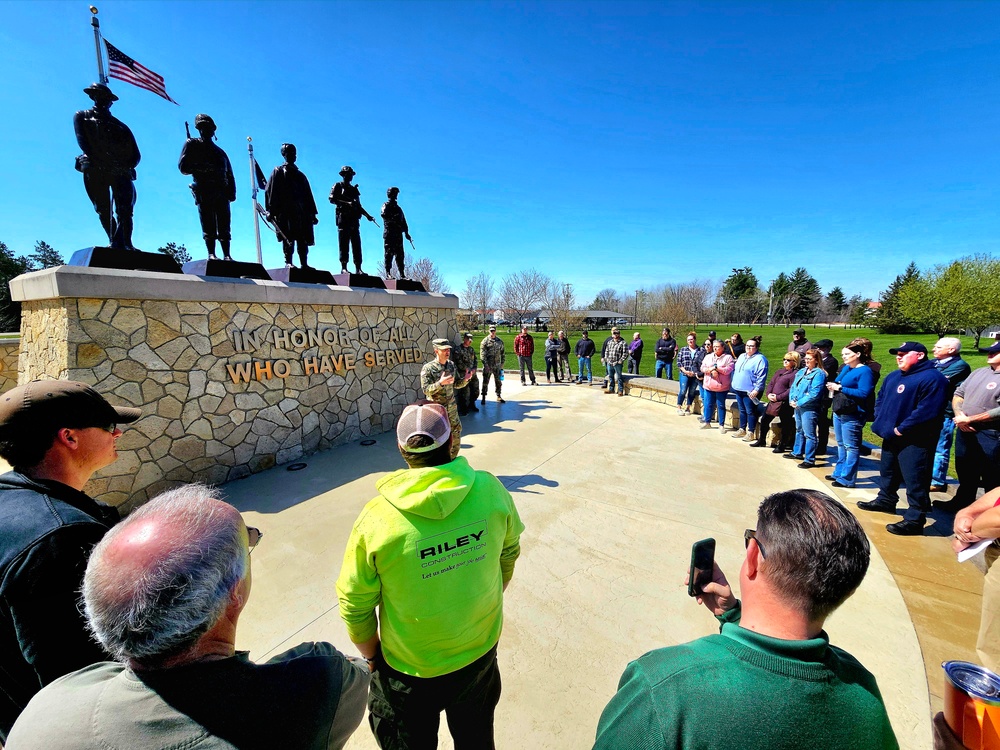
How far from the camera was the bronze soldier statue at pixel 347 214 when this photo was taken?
291 inches

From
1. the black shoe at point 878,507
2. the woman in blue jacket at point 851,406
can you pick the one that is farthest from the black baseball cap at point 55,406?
the woman in blue jacket at point 851,406

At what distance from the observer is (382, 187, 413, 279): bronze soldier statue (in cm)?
840

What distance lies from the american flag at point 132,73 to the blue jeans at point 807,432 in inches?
435

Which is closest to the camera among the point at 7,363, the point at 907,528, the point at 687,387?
the point at 907,528

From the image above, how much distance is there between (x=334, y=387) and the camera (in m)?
6.77

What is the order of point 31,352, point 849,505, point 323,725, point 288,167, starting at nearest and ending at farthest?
point 323,725 → point 849,505 → point 31,352 → point 288,167

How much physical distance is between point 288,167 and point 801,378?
8.32m

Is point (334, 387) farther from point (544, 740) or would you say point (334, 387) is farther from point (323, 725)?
point (323, 725)

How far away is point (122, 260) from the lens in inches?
190

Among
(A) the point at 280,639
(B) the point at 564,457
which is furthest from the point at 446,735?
(B) the point at 564,457

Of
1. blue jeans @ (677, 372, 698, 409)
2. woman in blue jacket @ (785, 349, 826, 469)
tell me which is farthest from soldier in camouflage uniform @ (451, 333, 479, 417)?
woman in blue jacket @ (785, 349, 826, 469)

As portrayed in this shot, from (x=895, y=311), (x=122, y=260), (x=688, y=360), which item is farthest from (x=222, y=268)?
(x=895, y=311)

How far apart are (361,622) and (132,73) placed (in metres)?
9.01

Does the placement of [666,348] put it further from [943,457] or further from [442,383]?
[442,383]
